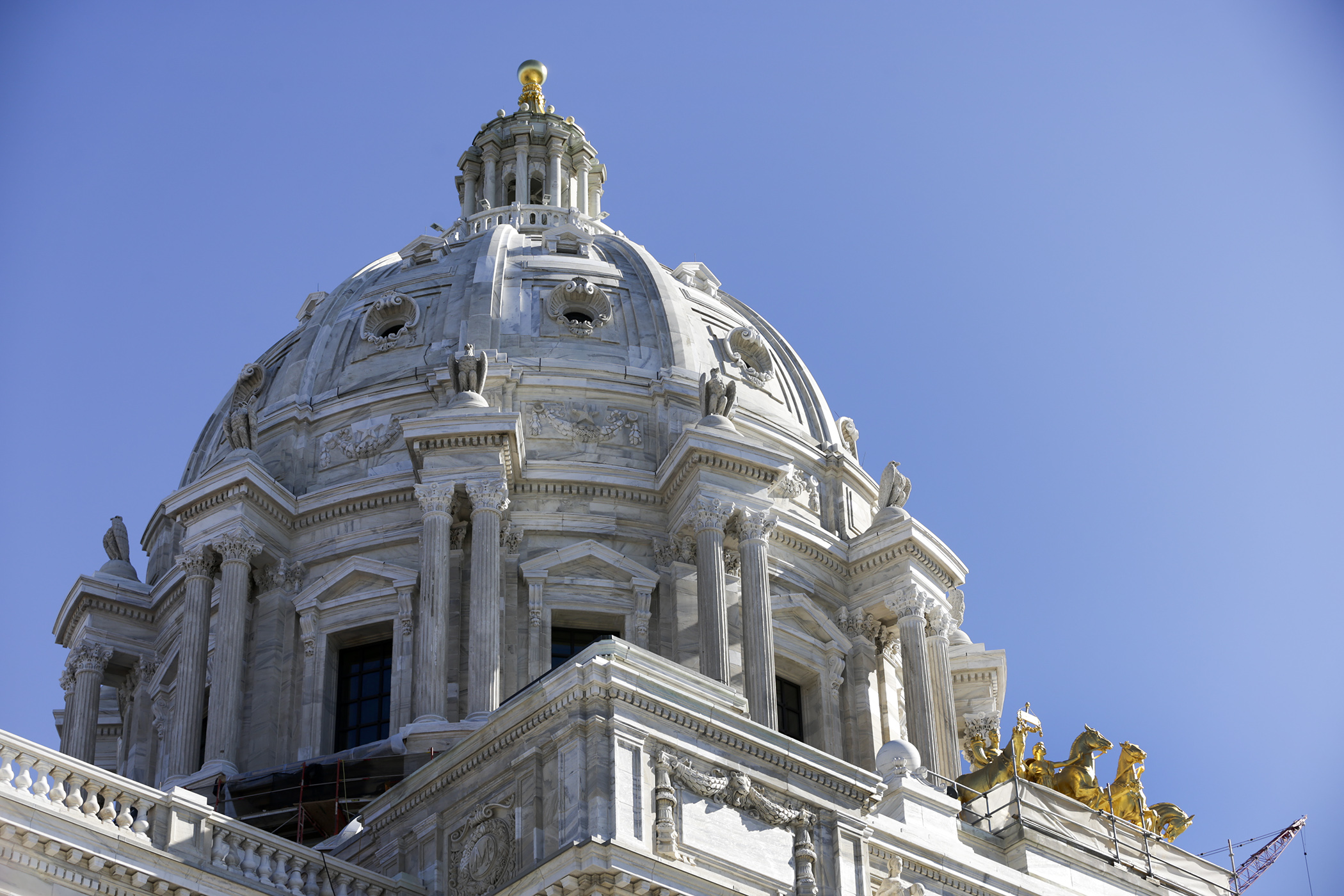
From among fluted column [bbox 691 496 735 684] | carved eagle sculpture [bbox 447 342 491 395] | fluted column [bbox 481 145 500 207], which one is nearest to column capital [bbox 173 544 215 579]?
carved eagle sculpture [bbox 447 342 491 395]

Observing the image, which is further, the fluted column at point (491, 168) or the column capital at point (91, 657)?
the fluted column at point (491, 168)

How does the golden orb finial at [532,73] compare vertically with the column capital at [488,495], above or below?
above

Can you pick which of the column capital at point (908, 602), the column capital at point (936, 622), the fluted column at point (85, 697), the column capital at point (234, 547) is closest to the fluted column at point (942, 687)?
the column capital at point (936, 622)

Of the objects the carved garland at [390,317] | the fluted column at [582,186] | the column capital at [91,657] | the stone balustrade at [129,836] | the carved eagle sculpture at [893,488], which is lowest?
the stone balustrade at [129,836]

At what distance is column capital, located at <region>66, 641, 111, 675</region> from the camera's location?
217 ft

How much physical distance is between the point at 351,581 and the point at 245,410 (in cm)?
733

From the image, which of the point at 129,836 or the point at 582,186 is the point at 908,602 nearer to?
the point at 582,186

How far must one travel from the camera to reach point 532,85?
290 feet

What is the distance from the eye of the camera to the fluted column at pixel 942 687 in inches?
2514

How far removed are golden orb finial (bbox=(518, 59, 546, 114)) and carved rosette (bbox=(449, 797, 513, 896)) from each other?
5060cm

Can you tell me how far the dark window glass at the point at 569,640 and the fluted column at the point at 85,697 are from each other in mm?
13264

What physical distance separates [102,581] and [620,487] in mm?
15521

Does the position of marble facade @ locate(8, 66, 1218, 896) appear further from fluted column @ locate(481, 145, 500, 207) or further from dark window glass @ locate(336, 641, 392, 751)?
fluted column @ locate(481, 145, 500, 207)

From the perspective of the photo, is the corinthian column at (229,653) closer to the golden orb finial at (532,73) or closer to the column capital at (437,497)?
the column capital at (437,497)
